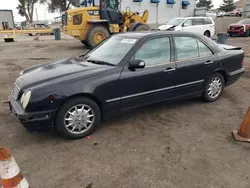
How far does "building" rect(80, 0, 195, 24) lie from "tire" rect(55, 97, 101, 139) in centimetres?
2902

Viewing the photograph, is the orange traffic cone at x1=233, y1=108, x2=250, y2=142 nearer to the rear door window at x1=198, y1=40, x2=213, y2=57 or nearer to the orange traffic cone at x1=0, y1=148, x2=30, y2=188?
the rear door window at x1=198, y1=40, x2=213, y2=57

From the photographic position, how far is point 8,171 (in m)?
2.03

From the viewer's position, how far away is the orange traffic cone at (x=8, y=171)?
6.51 ft

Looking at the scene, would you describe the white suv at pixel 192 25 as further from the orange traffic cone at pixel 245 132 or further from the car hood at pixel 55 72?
the orange traffic cone at pixel 245 132

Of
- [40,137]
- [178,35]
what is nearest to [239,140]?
[178,35]

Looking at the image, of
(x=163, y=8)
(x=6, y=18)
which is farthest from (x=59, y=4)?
(x=163, y=8)

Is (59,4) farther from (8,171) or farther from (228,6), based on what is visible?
(8,171)

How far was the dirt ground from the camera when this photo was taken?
2.56 metres

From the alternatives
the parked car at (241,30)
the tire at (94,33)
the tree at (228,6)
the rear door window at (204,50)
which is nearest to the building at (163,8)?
the parked car at (241,30)

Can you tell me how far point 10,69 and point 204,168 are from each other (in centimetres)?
756

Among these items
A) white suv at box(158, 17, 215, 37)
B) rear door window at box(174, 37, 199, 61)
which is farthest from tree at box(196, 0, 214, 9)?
rear door window at box(174, 37, 199, 61)

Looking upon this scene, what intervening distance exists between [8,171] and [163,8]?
113 ft

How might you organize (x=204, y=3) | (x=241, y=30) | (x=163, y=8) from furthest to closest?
(x=204, y=3)
(x=163, y=8)
(x=241, y=30)

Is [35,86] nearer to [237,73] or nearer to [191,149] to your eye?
[191,149]
